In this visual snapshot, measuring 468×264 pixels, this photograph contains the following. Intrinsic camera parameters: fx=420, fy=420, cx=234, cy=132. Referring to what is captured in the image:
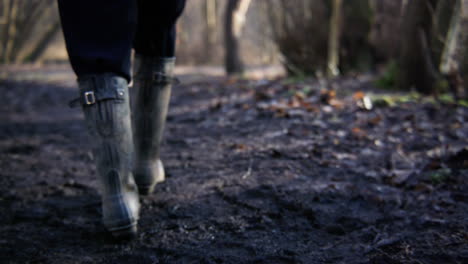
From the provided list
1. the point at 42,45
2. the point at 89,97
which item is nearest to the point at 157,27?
the point at 89,97

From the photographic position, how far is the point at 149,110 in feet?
6.18

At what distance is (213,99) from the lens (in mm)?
4863

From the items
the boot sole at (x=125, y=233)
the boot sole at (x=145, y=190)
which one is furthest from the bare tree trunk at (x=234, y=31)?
the boot sole at (x=125, y=233)

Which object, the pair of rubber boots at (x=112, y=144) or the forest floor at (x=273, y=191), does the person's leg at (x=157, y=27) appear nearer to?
the pair of rubber boots at (x=112, y=144)

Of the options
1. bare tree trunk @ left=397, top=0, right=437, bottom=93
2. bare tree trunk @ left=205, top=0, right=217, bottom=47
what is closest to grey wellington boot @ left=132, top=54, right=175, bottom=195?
bare tree trunk @ left=397, top=0, right=437, bottom=93

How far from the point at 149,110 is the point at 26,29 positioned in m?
13.2

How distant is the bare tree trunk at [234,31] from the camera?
729 cm

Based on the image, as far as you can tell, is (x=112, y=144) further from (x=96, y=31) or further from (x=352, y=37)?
(x=352, y=37)

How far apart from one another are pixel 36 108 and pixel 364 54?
15.8 feet

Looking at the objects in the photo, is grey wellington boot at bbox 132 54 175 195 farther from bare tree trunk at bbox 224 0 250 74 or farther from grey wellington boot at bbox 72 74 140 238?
bare tree trunk at bbox 224 0 250 74

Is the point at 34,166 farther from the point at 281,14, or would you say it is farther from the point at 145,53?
the point at 281,14

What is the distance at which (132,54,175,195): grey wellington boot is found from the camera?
72.2 inches

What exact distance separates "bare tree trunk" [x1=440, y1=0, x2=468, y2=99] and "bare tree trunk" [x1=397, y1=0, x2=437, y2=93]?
23cm

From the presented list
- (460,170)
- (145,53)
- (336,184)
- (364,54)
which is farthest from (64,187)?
(364,54)
